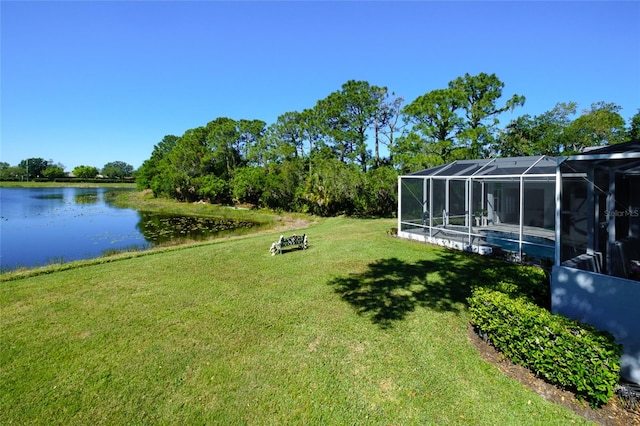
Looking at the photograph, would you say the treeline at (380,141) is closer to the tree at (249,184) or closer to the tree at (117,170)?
the tree at (249,184)

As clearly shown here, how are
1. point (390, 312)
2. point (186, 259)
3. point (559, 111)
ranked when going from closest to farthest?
1. point (390, 312)
2. point (186, 259)
3. point (559, 111)

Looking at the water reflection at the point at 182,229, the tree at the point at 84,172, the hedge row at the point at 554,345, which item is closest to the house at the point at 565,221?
the hedge row at the point at 554,345

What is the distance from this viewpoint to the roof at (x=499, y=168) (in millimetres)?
9234

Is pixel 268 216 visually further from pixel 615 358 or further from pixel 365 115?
pixel 615 358

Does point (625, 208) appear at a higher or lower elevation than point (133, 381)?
higher

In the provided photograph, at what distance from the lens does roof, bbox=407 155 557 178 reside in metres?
9.23

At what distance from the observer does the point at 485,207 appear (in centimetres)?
1437

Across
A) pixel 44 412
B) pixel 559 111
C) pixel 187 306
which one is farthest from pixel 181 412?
pixel 559 111

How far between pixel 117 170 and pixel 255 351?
510ft

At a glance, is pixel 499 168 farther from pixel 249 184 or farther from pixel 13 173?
pixel 13 173

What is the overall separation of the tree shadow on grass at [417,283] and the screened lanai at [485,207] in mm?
1442

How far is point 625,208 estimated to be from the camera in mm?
7602

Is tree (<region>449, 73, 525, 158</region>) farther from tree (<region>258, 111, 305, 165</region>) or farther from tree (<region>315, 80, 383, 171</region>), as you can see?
tree (<region>258, 111, 305, 165</region>)

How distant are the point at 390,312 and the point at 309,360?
2047mm
